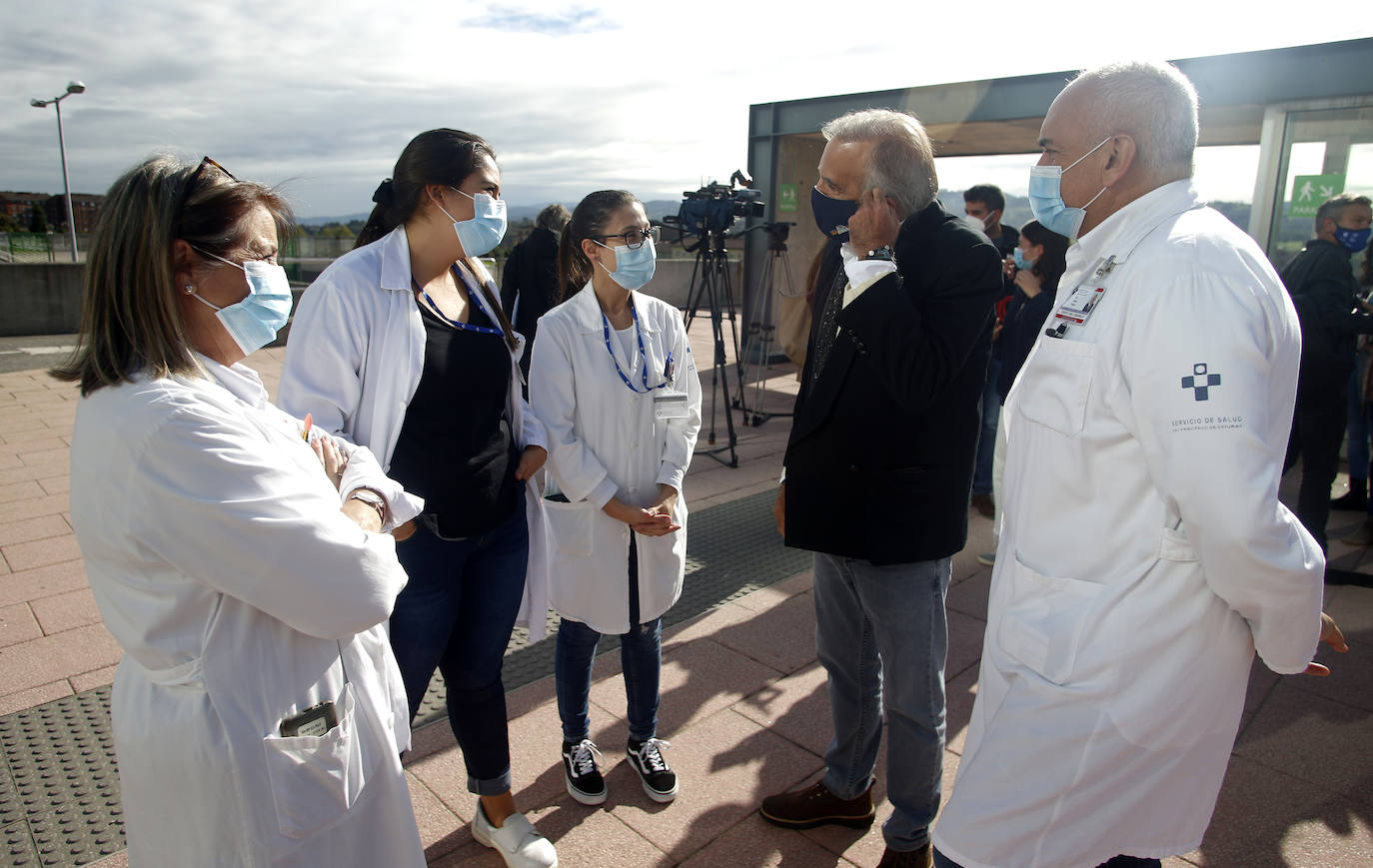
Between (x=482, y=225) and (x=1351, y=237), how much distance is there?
5537mm

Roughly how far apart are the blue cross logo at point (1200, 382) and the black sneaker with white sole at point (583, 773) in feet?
6.87

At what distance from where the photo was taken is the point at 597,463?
2627 mm

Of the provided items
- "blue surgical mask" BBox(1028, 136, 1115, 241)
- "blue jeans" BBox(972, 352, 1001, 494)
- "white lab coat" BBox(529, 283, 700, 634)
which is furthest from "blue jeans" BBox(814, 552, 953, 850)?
"blue jeans" BBox(972, 352, 1001, 494)

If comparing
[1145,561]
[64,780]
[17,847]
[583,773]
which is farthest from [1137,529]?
[64,780]

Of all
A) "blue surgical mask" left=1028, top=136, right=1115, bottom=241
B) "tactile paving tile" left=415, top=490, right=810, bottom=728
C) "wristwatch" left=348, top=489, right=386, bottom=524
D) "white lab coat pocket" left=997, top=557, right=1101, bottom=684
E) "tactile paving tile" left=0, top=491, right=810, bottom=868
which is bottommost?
"tactile paving tile" left=415, top=490, right=810, bottom=728

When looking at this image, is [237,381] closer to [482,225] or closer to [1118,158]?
[482,225]

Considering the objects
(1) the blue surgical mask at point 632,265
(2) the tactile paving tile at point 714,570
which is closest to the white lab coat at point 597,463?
(1) the blue surgical mask at point 632,265

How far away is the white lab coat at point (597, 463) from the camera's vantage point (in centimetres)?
263

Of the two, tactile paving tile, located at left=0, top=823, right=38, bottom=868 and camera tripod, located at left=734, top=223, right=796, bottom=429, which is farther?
camera tripod, located at left=734, top=223, right=796, bottom=429

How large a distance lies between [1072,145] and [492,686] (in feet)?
6.64

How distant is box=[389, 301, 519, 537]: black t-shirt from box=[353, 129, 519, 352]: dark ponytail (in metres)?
0.31

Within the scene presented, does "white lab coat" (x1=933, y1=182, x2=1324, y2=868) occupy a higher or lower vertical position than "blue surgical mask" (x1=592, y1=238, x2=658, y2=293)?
lower

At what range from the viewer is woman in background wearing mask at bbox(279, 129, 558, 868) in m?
2.08

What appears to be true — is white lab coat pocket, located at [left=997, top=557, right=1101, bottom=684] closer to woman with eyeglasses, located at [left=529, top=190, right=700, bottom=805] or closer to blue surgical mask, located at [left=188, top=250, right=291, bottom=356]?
woman with eyeglasses, located at [left=529, top=190, right=700, bottom=805]
